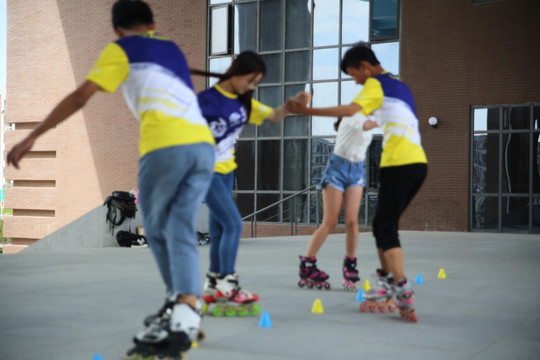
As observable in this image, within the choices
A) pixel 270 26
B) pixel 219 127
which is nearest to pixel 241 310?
pixel 219 127

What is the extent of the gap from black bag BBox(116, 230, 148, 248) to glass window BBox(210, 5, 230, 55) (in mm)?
11584

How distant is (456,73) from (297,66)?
16.7ft

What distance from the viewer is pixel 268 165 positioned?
880 inches

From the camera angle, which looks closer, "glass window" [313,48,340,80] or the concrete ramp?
the concrete ramp

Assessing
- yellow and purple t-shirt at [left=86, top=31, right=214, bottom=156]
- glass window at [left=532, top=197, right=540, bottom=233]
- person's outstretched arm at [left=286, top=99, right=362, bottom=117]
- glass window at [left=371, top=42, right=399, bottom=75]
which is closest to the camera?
yellow and purple t-shirt at [left=86, top=31, right=214, bottom=156]

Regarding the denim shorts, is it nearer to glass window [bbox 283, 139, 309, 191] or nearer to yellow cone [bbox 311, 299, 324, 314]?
yellow cone [bbox 311, 299, 324, 314]

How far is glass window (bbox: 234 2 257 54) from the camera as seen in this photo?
22.9 metres

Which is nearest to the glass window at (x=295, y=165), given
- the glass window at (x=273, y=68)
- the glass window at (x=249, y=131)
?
the glass window at (x=249, y=131)

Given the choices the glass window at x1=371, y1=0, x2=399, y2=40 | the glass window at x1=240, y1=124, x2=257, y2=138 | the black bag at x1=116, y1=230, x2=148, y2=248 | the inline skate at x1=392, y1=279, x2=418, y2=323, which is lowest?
the black bag at x1=116, y1=230, x2=148, y2=248

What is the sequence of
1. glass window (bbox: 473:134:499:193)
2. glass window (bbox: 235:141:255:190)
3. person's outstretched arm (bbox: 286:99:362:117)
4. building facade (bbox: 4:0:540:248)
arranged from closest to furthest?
person's outstretched arm (bbox: 286:99:362:117) → building facade (bbox: 4:0:540:248) → glass window (bbox: 473:134:499:193) → glass window (bbox: 235:141:255:190)

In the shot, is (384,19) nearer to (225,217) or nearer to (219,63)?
(219,63)

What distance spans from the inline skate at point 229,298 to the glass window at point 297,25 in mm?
Answer: 17832

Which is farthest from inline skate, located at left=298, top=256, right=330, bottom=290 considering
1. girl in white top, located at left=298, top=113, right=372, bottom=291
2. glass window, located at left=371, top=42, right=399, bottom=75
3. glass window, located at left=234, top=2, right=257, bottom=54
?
glass window, located at left=234, top=2, right=257, bottom=54

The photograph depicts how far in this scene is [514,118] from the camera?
59.9 ft
